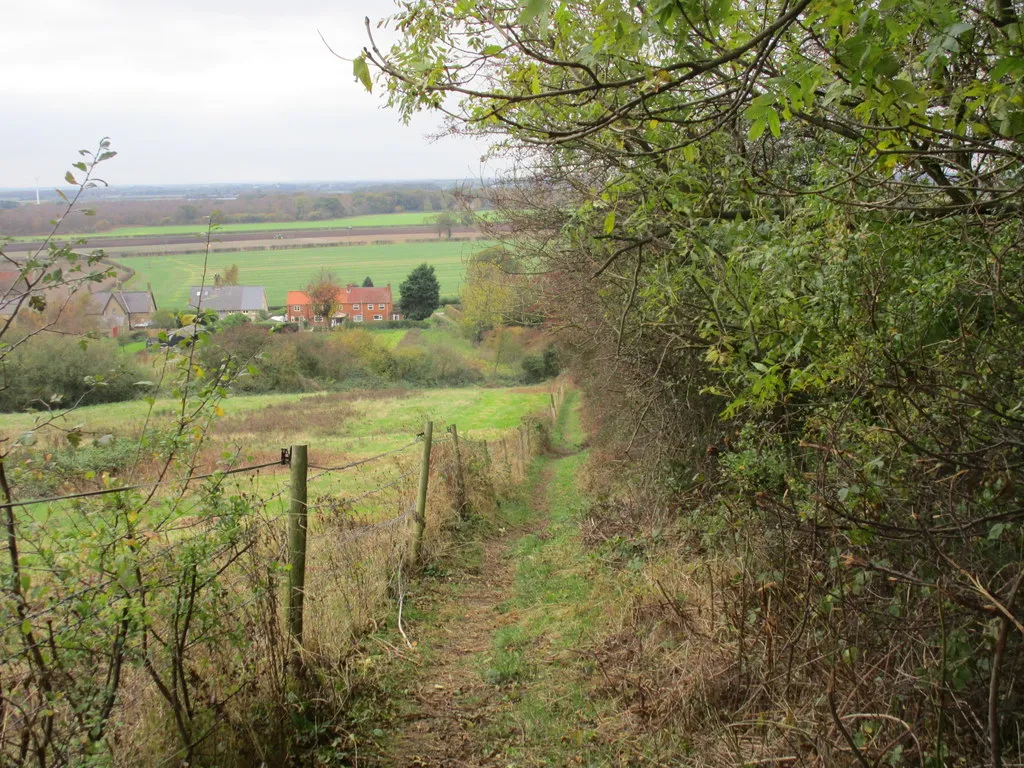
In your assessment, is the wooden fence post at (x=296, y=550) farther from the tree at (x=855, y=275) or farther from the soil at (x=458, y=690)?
the tree at (x=855, y=275)

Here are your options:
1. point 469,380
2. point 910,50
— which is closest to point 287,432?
point 469,380

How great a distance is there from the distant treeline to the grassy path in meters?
3.31

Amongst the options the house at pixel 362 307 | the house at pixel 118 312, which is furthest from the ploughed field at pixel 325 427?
the house at pixel 362 307

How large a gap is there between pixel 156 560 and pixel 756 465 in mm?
4430

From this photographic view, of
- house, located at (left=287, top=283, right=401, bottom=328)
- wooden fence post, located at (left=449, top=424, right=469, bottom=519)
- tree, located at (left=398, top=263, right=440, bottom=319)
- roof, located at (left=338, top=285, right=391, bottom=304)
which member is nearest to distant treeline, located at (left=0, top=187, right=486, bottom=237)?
wooden fence post, located at (left=449, top=424, right=469, bottom=519)

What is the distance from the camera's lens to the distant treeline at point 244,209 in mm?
3713

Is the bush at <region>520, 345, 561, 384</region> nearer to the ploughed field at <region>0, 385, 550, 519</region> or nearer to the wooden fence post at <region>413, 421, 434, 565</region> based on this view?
the ploughed field at <region>0, 385, 550, 519</region>

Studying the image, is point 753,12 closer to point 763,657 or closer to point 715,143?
point 715,143

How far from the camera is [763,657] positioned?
13.5 ft

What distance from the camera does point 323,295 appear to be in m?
56.6

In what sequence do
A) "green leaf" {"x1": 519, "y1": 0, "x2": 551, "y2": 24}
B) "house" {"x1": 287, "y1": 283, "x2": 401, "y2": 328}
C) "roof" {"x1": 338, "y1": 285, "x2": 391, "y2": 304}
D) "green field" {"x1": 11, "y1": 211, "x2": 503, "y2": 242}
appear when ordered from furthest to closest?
"roof" {"x1": 338, "y1": 285, "x2": 391, "y2": 304} < "house" {"x1": 287, "y1": 283, "x2": 401, "y2": 328} < "green field" {"x1": 11, "y1": 211, "x2": 503, "y2": 242} < "green leaf" {"x1": 519, "y1": 0, "x2": 551, "y2": 24}

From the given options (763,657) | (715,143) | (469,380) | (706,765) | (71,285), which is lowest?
(469,380)

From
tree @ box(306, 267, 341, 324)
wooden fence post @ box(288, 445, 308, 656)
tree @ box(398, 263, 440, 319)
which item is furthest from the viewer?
tree @ box(398, 263, 440, 319)

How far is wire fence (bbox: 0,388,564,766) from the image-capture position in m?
2.94
